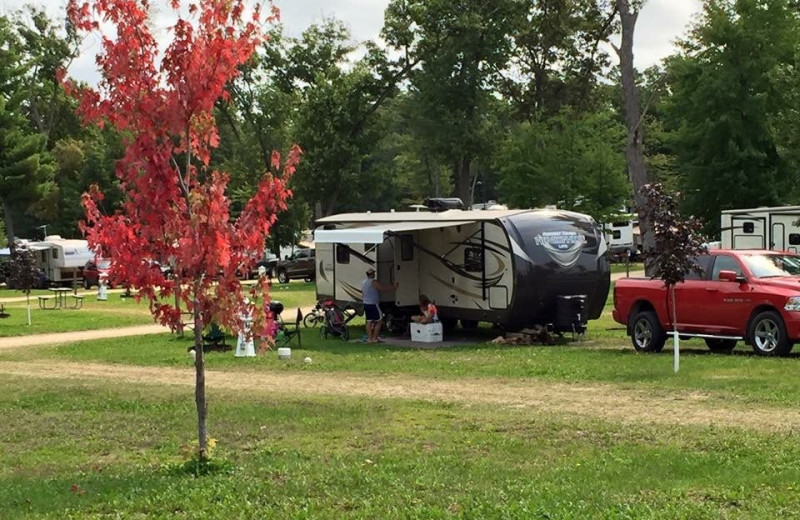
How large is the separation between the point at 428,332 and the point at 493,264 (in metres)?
1.93

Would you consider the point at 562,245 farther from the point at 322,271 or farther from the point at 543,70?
the point at 543,70

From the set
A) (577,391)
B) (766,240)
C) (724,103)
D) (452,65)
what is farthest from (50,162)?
(577,391)

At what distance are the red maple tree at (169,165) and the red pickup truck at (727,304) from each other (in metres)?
9.65

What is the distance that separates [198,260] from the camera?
791cm

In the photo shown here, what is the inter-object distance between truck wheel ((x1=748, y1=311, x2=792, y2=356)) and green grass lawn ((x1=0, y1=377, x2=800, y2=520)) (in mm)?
5924

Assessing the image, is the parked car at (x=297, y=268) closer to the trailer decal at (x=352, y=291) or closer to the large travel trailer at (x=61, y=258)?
the large travel trailer at (x=61, y=258)

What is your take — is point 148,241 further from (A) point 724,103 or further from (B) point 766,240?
(A) point 724,103

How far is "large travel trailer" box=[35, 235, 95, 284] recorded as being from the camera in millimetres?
48875

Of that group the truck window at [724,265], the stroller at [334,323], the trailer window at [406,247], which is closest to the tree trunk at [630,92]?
the trailer window at [406,247]

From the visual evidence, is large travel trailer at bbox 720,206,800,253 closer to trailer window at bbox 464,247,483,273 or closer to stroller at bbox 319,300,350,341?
trailer window at bbox 464,247,483,273

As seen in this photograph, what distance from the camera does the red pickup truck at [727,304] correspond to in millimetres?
15133

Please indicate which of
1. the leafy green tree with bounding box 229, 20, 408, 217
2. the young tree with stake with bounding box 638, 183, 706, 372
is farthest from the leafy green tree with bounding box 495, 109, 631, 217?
the young tree with stake with bounding box 638, 183, 706, 372

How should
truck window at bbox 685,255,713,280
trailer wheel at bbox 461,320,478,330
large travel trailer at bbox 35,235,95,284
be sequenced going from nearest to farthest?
truck window at bbox 685,255,713,280
trailer wheel at bbox 461,320,478,330
large travel trailer at bbox 35,235,95,284

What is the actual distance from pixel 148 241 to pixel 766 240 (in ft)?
75.0
